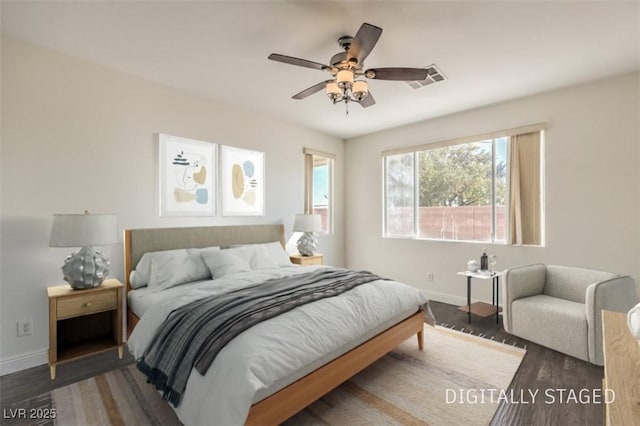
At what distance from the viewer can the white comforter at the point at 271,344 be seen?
1440 mm

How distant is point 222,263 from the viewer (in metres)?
3.09

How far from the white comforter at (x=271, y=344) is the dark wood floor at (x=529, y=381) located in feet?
2.78

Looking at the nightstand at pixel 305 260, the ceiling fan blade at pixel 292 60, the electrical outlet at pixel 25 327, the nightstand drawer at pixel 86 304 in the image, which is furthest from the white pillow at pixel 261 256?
the ceiling fan blade at pixel 292 60

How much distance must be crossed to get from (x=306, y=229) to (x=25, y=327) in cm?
302

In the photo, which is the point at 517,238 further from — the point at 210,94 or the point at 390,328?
the point at 210,94

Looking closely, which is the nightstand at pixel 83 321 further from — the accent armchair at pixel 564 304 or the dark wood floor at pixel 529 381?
the accent armchair at pixel 564 304

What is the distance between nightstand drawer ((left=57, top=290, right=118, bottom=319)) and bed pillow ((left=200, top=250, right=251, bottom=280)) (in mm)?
832

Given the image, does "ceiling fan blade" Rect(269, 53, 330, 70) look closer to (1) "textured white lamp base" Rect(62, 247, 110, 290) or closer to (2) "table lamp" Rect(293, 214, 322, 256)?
(1) "textured white lamp base" Rect(62, 247, 110, 290)

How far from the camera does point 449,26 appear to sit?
7.47 feet

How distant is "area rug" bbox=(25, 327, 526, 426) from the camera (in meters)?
1.89

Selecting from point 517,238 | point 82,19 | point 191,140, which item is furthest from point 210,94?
point 517,238

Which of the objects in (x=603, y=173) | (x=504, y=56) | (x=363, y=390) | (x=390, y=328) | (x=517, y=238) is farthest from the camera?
(x=517, y=238)

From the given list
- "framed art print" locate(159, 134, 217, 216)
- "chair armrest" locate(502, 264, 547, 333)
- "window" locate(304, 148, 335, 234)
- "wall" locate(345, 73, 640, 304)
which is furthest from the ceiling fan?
"window" locate(304, 148, 335, 234)

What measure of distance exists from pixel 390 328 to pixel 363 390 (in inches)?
20.8
